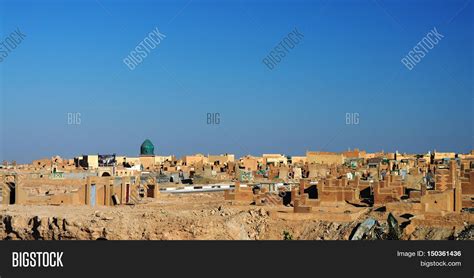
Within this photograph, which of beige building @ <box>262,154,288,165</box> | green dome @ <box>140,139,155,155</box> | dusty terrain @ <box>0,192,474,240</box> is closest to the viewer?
dusty terrain @ <box>0,192,474,240</box>

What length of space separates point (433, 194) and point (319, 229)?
13.1 feet

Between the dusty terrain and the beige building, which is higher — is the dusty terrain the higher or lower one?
the lower one

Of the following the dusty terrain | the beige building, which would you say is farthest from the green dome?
the dusty terrain

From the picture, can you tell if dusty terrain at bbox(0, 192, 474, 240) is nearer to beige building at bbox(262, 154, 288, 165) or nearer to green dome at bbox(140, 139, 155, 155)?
green dome at bbox(140, 139, 155, 155)

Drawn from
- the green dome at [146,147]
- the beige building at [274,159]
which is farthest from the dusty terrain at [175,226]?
the beige building at [274,159]

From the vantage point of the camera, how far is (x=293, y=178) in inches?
1788

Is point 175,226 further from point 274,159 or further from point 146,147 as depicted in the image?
point 274,159

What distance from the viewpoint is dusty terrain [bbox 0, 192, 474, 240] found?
61.6ft

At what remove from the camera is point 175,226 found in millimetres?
18938

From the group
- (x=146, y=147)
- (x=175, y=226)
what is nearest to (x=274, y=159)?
(x=146, y=147)

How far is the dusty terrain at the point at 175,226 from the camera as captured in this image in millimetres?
18766

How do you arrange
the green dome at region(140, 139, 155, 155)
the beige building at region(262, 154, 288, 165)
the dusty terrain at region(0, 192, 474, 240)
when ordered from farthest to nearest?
the beige building at region(262, 154, 288, 165)
the green dome at region(140, 139, 155, 155)
the dusty terrain at region(0, 192, 474, 240)
